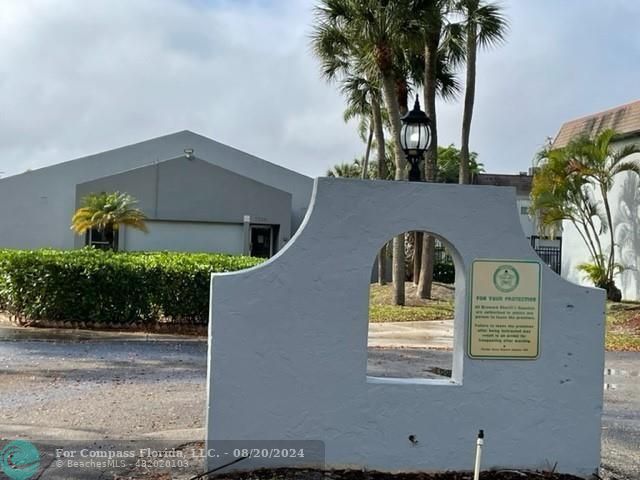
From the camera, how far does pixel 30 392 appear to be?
8180 millimetres

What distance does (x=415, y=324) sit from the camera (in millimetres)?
17453

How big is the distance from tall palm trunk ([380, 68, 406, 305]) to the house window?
14.0 meters

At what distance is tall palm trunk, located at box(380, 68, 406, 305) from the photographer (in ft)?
62.5

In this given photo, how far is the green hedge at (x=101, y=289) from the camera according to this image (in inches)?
530

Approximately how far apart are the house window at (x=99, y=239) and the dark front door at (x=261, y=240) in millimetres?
6332

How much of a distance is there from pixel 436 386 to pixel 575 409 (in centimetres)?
115

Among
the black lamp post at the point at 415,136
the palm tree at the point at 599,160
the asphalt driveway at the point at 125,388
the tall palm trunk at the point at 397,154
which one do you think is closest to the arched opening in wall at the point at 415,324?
the asphalt driveway at the point at 125,388

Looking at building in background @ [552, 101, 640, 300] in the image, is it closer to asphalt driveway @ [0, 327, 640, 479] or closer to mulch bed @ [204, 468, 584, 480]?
asphalt driveway @ [0, 327, 640, 479]

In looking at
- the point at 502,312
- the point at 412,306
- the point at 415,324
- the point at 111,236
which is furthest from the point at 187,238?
the point at 502,312

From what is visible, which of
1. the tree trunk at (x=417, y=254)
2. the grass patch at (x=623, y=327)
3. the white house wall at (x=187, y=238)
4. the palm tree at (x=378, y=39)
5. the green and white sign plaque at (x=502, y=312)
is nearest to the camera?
the green and white sign plaque at (x=502, y=312)

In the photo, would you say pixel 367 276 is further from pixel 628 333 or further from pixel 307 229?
pixel 628 333

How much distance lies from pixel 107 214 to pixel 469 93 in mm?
14949

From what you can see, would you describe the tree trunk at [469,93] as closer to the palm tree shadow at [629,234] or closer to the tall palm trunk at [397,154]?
the tall palm trunk at [397,154]

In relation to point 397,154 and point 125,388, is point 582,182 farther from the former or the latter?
point 125,388
